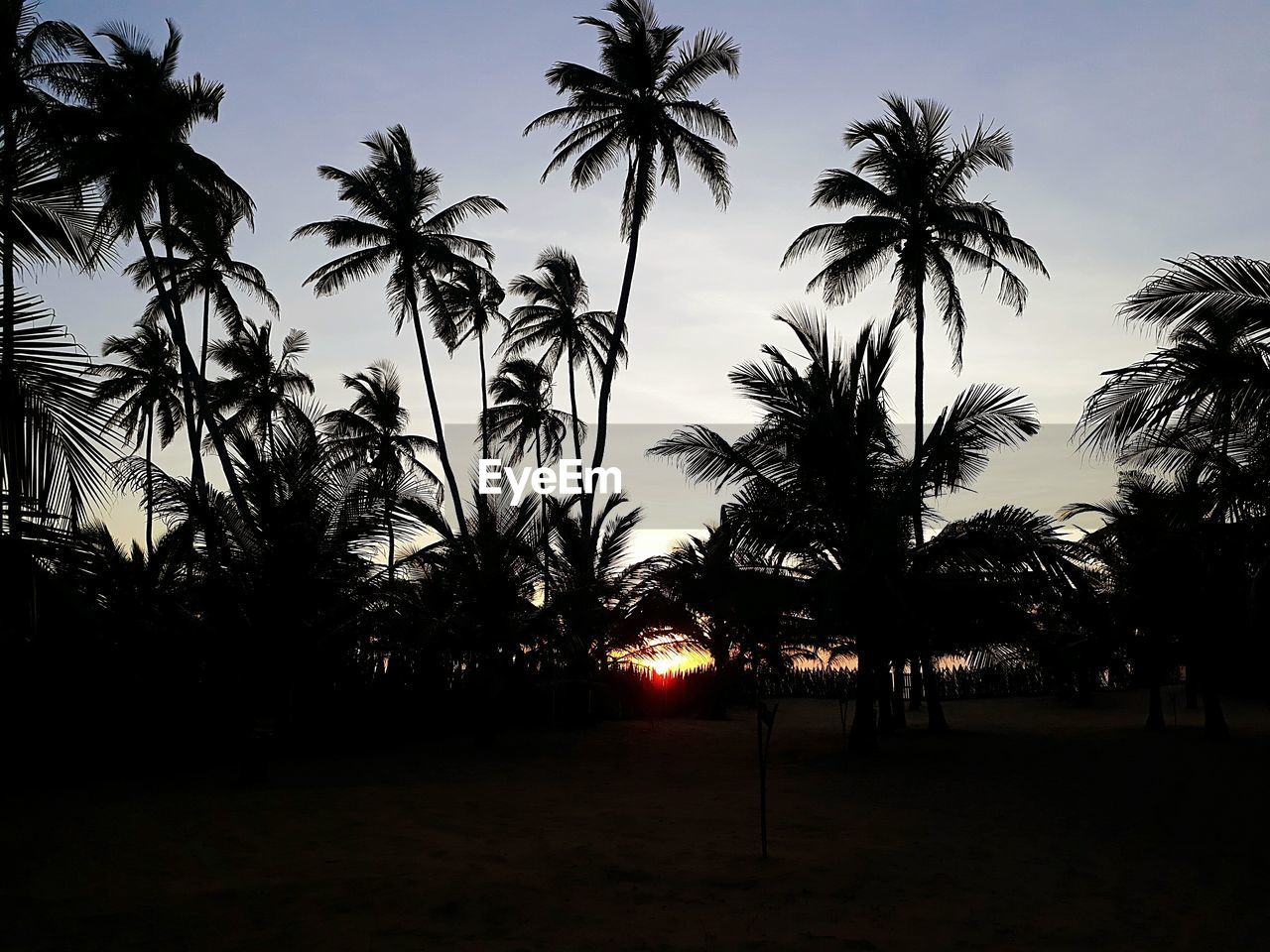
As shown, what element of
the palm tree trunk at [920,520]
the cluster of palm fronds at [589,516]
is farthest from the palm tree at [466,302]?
the palm tree trunk at [920,520]

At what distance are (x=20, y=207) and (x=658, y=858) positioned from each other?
6.99 metres

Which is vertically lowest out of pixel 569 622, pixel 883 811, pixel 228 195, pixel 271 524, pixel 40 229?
pixel 883 811

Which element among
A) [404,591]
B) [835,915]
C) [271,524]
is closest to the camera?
[835,915]

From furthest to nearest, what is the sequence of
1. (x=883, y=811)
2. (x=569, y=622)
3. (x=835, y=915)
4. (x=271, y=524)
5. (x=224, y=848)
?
(x=569, y=622) < (x=271, y=524) < (x=883, y=811) < (x=224, y=848) < (x=835, y=915)

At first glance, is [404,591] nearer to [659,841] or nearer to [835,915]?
[659,841]

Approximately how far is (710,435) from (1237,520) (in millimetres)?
7023

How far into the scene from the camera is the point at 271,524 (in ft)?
43.4

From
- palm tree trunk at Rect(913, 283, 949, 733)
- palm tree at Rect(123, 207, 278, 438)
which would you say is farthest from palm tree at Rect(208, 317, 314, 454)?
palm tree trunk at Rect(913, 283, 949, 733)

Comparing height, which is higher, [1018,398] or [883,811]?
[1018,398]

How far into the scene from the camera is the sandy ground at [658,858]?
601 centimetres

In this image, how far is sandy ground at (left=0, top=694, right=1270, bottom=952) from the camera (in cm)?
601

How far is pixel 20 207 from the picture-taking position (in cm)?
657

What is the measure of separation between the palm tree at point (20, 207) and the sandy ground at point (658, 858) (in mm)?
3186

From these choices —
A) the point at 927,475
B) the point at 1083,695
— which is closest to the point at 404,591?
the point at 927,475
